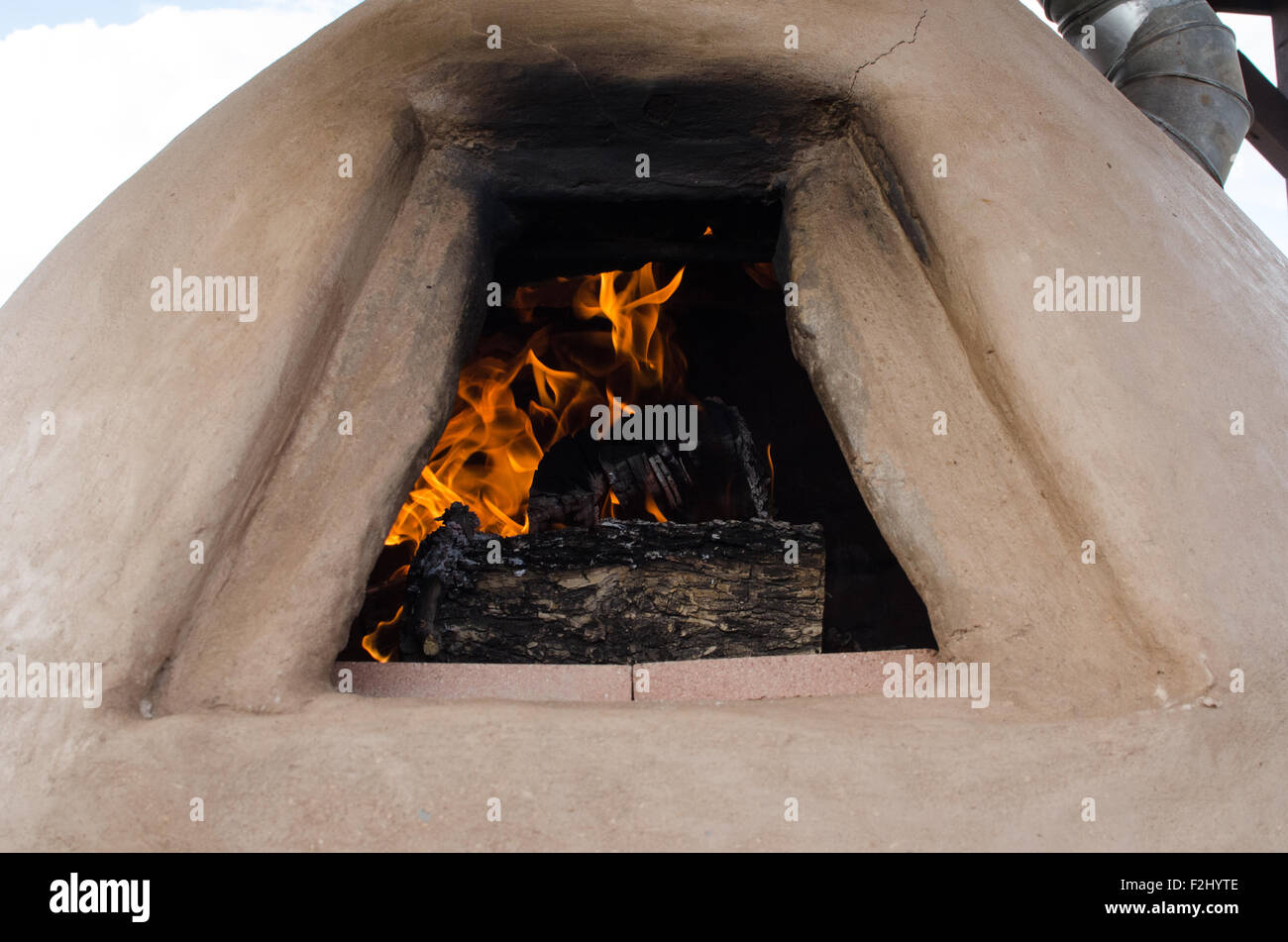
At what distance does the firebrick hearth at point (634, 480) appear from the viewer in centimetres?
211

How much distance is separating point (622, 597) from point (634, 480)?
0.59 meters

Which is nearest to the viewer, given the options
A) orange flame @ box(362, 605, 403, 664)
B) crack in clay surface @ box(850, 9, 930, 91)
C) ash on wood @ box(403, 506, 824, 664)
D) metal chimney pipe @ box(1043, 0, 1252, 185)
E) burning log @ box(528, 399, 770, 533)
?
crack in clay surface @ box(850, 9, 930, 91)

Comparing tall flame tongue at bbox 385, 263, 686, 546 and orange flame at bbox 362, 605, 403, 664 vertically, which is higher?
tall flame tongue at bbox 385, 263, 686, 546

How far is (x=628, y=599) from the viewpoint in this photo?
83.3 inches

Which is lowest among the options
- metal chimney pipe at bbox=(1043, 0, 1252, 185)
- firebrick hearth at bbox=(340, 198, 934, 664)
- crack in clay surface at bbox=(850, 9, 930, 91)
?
firebrick hearth at bbox=(340, 198, 934, 664)

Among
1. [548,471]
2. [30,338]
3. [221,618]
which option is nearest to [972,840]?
[221,618]

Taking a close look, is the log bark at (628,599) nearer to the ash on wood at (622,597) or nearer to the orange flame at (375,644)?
the ash on wood at (622,597)

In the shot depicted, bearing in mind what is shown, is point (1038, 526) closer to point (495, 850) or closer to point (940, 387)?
point (940, 387)

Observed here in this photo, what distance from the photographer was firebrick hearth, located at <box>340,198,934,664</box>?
211cm

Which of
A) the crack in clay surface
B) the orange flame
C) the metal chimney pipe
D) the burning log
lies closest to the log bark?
the orange flame

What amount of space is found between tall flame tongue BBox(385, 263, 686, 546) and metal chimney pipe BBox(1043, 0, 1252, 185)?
156cm

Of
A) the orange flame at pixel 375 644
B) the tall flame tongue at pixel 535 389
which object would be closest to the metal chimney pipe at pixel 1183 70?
the tall flame tongue at pixel 535 389

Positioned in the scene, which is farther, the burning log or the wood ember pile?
the burning log

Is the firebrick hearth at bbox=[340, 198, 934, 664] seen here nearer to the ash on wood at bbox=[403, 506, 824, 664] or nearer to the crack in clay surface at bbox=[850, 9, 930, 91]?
the ash on wood at bbox=[403, 506, 824, 664]
